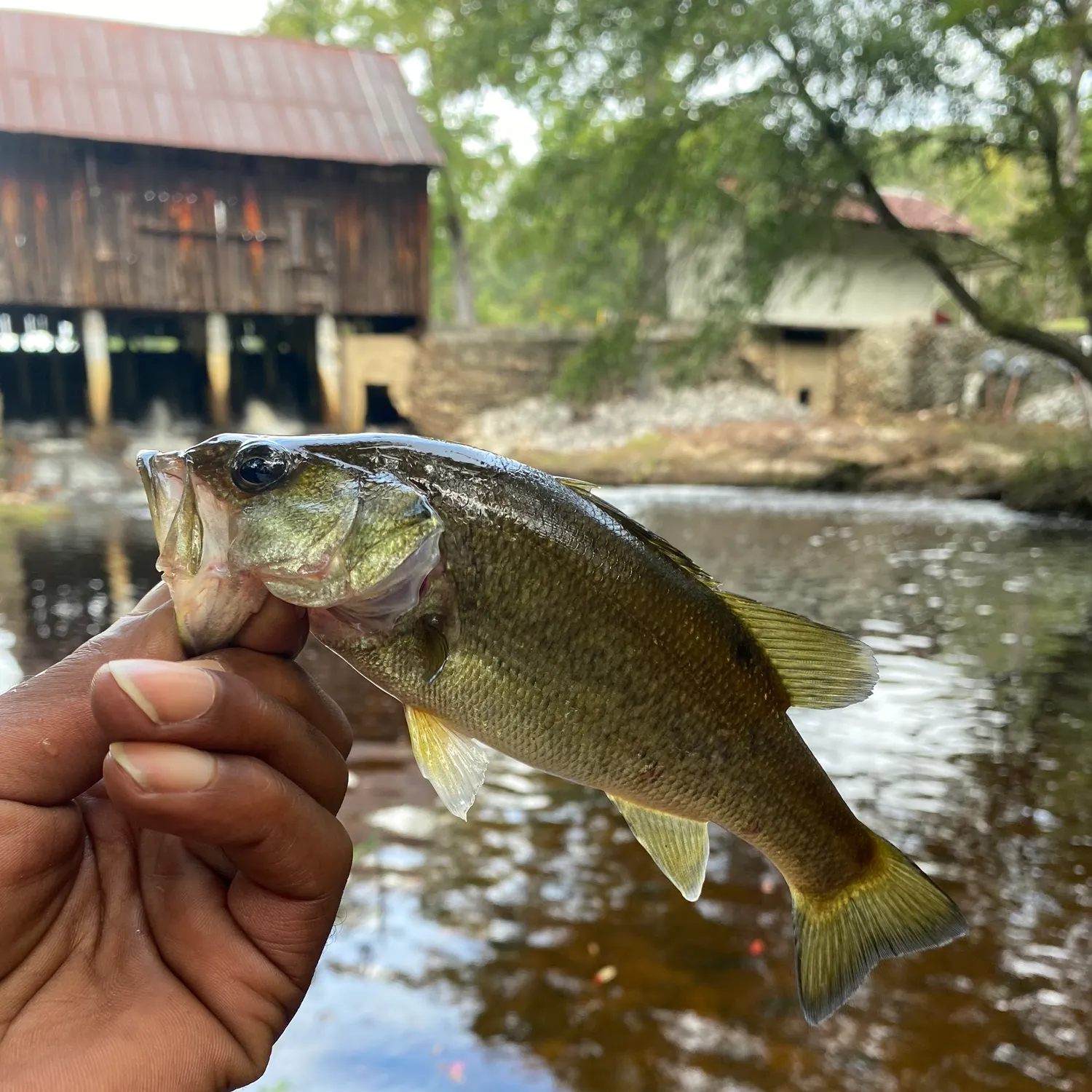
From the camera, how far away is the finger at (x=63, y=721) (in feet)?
4.79

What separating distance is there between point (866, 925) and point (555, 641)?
846 millimetres

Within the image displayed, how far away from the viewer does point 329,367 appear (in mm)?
23594

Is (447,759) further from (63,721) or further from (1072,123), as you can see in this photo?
(1072,123)

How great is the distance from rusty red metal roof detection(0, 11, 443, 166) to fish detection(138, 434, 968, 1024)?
22.4m

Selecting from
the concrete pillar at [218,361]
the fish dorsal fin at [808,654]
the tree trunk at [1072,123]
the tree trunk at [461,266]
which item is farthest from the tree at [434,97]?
the fish dorsal fin at [808,654]

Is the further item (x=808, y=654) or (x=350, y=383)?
(x=350, y=383)

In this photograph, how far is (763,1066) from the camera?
342 centimetres

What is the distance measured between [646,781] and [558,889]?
2.97 metres

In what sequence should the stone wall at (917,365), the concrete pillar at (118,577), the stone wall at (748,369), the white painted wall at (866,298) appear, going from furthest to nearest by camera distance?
the stone wall at (917,365) < the white painted wall at (866,298) < the stone wall at (748,369) < the concrete pillar at (118,577)

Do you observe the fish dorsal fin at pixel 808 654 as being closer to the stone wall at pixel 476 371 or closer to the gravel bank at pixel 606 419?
the gravel bank at pixel 606 419

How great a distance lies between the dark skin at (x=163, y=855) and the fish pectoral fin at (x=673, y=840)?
0.59 metres

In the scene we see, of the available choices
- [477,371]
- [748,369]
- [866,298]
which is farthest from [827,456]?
[866,298]

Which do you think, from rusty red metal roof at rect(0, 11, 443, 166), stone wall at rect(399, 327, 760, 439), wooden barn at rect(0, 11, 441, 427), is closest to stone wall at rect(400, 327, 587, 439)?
stone wall at rect(399, 327, 760, 439)

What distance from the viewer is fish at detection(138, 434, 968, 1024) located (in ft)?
5.12
